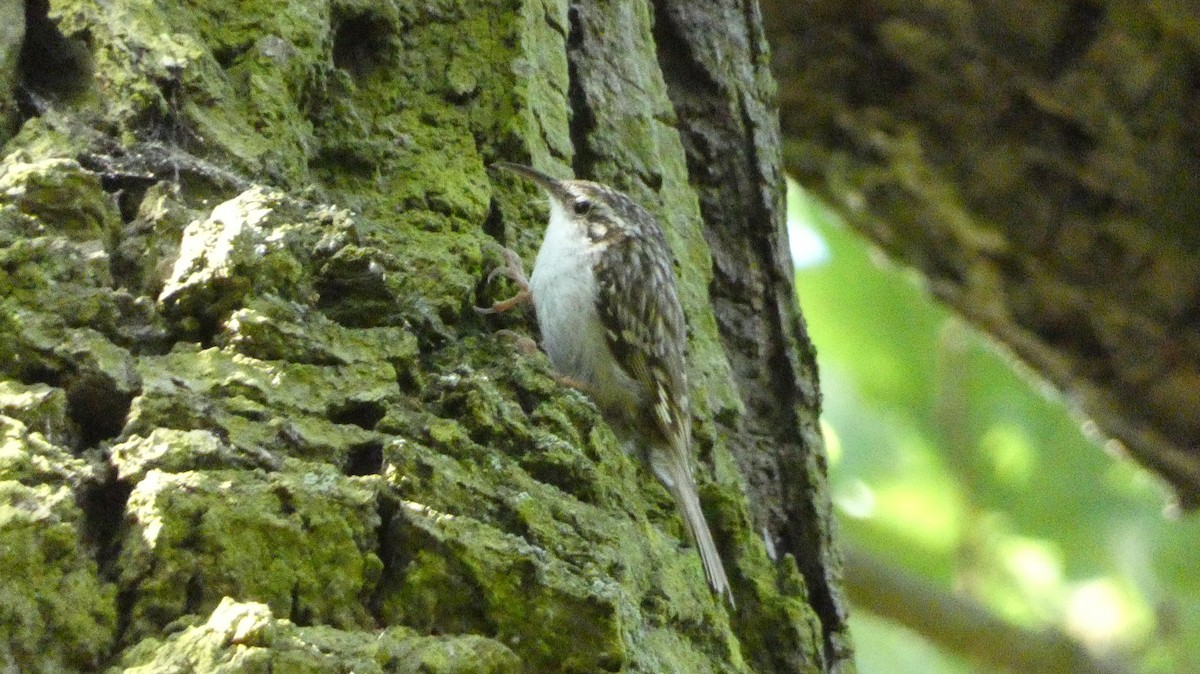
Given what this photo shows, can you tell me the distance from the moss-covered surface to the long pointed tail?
1.3 inches

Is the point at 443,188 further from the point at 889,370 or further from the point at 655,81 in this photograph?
the point at 889,370

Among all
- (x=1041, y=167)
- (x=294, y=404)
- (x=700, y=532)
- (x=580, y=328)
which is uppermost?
(x=1041, y=167)

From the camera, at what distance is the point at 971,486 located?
176 inches

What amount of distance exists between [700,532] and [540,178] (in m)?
0.55

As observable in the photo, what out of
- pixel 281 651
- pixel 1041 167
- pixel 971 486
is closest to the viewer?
pixel 281 651

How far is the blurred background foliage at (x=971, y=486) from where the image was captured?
442 centimetres

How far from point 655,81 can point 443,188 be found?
1.69ft

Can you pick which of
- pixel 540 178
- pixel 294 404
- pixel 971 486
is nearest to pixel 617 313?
pixel 540 178

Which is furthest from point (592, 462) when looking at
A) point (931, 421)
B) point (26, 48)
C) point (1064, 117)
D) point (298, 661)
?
point (931, 421)

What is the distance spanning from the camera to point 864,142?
3473mm

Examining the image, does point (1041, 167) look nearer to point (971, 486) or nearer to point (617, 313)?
point (617, 313)

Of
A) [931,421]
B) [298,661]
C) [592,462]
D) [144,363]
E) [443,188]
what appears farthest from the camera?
[931,421]

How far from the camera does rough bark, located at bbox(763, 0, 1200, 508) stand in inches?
123

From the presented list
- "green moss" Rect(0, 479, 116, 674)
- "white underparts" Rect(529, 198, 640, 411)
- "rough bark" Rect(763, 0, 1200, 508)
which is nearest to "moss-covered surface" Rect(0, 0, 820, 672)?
"green moss" Rect(0, 479, 116, 674)
